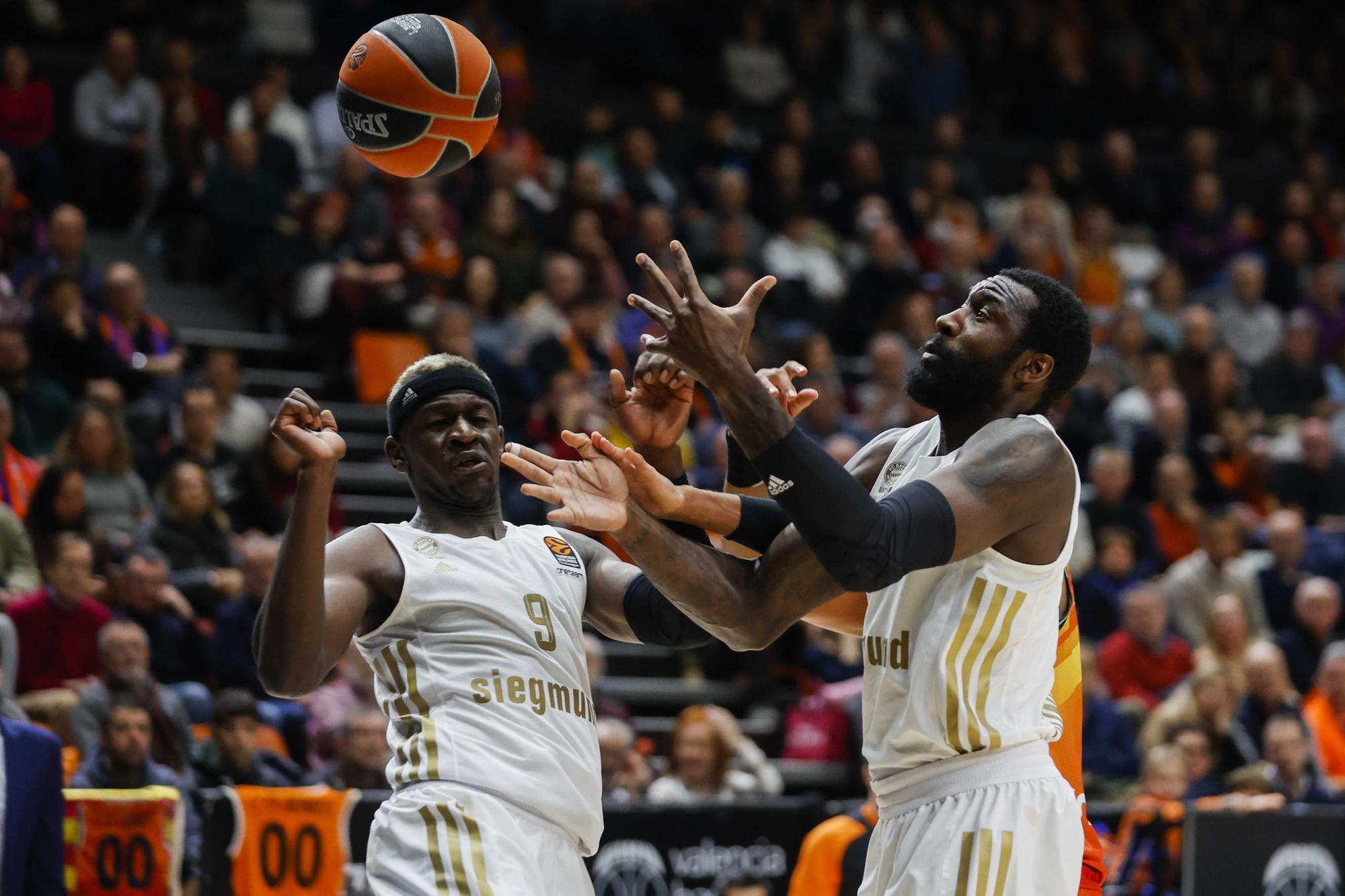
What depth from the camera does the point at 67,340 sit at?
433 inches

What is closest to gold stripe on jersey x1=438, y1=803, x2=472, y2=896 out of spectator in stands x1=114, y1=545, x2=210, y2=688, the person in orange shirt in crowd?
spectator in stands x1=114, y1=545, x2=210, y2=688

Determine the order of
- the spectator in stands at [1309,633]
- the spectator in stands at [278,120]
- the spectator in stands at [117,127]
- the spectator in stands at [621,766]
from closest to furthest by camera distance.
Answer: the spectator in stands at [621,766]
the spectator in stands at [1309,633]
the spectator in stands at [117,127]
the spectator in stands at [278,120]

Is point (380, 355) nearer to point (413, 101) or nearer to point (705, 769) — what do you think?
point (705, 769)

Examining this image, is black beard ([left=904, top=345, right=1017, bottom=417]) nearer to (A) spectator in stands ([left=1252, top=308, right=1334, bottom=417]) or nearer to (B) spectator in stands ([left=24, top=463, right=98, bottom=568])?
(B) spectator in stands ([left=24, top=463, right=98, bottom=568])

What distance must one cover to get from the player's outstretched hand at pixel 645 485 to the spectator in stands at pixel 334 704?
4.73 meters

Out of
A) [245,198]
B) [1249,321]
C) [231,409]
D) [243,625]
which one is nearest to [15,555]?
[243,625]

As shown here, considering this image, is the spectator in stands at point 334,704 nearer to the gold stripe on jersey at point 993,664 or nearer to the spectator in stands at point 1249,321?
the gold stripe on jersey at point 993,664

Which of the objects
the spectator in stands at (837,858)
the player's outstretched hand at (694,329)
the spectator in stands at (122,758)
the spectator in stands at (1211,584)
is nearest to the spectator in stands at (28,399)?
the spectator in stands at (122,758)

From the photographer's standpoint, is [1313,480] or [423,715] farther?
[1313,480]

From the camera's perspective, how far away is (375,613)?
475 cm

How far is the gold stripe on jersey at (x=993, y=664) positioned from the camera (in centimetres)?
448

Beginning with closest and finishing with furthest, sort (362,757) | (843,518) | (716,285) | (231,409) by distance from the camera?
(843,518) → (362,757) → (231,409) → (716,285)

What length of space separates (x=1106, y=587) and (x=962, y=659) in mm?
8463

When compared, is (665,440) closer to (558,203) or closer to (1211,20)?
(558,203)
